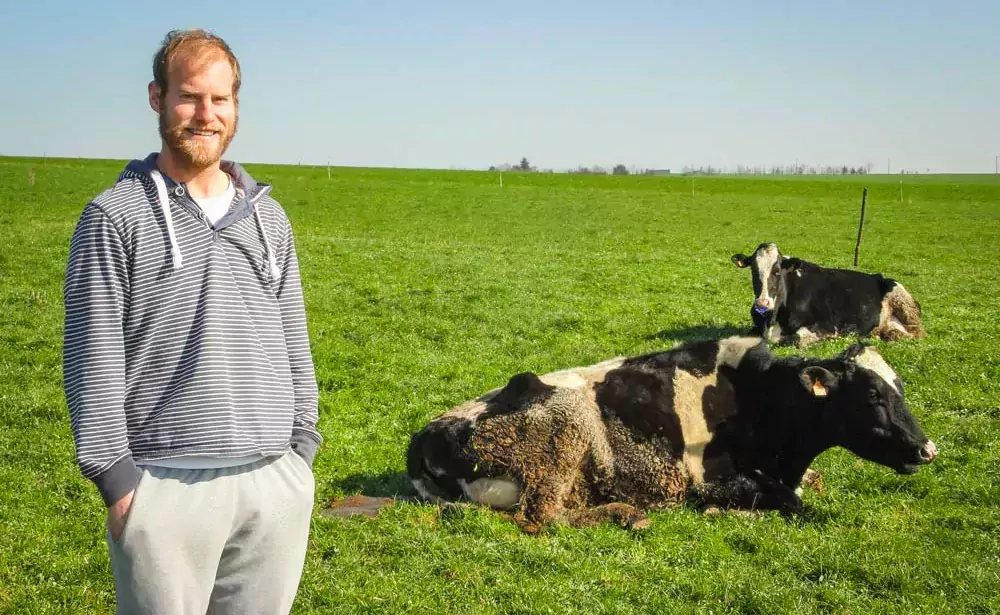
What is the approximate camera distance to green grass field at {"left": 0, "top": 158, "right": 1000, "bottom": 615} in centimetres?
627

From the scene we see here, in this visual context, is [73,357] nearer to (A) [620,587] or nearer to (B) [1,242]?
(A) [620,587]

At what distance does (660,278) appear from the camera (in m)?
22.5

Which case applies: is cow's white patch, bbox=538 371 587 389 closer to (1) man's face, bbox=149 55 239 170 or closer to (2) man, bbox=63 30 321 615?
(2) man, bbox=63 30 321 615

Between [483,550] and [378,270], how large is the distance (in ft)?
51.9

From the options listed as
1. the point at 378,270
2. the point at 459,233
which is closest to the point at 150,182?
the point at 378,270

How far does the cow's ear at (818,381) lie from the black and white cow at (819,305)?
764 centimetres

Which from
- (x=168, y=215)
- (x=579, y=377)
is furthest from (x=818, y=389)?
(x=168, y=215)

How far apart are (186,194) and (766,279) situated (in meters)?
14.3

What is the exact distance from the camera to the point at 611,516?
750 cm

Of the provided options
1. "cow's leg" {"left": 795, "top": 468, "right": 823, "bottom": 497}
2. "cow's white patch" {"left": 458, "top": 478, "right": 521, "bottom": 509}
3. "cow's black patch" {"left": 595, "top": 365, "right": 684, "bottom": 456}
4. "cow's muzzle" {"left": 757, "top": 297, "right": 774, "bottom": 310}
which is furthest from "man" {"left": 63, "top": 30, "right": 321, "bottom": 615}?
"cow's muzzle" {"left": 757, "top": 297, "right": 774, "bottom": 310}

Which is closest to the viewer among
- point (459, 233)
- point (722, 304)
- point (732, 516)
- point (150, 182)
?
point (150, 182)

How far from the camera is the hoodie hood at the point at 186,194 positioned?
10.1ft

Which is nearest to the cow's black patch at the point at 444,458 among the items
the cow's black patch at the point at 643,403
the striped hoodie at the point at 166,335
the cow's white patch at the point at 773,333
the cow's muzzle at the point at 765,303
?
the cow's black patch at the point at 643,403

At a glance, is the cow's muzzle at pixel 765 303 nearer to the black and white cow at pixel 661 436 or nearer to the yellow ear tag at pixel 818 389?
the black and white cow at pixel 661 436
